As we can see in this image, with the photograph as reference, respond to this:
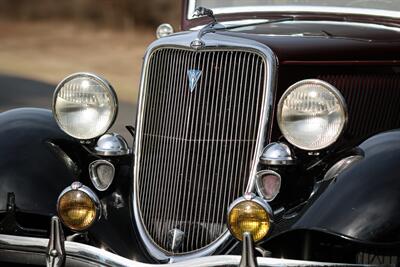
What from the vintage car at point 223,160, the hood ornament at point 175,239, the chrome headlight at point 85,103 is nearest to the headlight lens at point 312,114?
the vintage car at point 223,160

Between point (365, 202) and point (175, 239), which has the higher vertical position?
point (365, 202)

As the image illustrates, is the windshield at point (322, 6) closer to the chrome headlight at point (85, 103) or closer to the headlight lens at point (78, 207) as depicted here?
the chrome headlight at point (85, 103)

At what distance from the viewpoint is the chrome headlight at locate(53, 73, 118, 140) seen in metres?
5.59

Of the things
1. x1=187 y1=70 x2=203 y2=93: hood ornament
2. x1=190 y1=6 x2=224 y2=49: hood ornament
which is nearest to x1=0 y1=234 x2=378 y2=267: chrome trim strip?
x1=187 y1=70 x2=203 y2=93: hood ornament

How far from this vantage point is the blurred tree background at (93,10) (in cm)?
2239

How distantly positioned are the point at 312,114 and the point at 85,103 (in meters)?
1.23

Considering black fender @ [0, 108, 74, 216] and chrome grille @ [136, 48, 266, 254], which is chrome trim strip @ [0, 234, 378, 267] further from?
chrome grille @ [136, 48, 266, 254]

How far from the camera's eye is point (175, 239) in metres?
5.37

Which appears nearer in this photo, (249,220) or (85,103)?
(249,220)

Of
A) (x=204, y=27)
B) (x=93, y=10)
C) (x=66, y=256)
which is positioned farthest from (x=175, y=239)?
(x=93, y=10)

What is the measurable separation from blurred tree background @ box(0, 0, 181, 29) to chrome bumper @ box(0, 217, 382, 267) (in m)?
17.0

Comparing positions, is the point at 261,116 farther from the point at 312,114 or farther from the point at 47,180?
the point at 47,180

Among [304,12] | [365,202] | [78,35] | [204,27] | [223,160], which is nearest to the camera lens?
[365,202]

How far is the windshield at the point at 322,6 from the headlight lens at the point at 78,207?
179 cm
